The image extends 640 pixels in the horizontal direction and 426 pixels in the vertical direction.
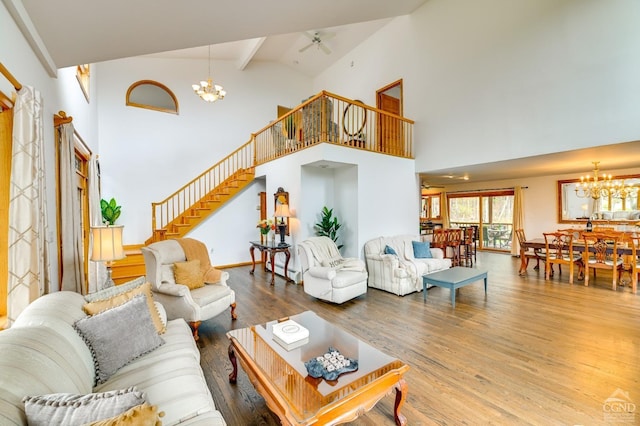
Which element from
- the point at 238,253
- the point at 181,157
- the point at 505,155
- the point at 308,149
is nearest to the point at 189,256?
the point at 308,149

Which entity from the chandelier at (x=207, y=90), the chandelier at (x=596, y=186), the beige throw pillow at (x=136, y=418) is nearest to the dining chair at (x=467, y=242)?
the chandelier at (x=596, y=186)

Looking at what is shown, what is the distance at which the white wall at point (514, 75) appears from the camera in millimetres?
3904

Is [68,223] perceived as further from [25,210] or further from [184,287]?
[184,287]

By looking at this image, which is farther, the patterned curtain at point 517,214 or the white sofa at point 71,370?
the patterned curtain at point 517,214

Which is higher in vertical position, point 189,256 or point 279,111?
point 279,111

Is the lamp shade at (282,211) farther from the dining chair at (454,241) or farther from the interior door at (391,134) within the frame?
the dining chair at (454,241)

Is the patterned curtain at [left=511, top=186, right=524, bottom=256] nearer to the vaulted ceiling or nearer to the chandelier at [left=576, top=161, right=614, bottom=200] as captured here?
the chandelier at [left=576, top=161, right=614, bottom=200]

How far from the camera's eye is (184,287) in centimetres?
314

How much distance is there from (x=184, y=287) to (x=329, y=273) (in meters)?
1.96

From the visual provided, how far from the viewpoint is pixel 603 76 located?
397cm

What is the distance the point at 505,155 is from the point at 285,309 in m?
4.78

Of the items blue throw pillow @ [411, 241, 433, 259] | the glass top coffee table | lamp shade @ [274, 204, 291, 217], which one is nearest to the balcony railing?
lamp shade @ [274, 204, 291, 217]

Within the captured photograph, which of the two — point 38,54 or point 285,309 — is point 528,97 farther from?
point 38,54

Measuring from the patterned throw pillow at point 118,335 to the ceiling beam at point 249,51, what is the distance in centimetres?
668
